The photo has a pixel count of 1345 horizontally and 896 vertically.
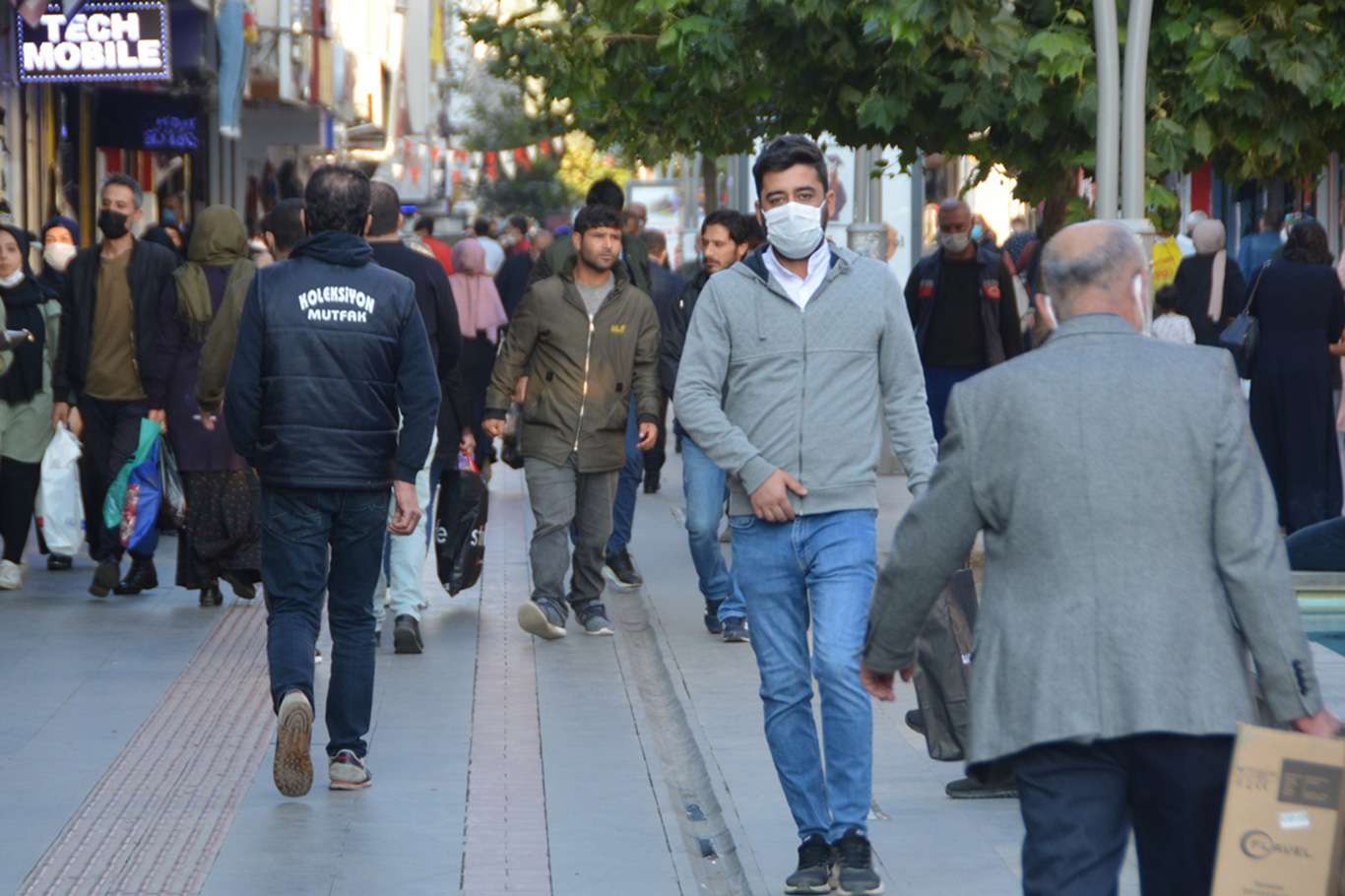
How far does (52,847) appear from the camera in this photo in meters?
6.70

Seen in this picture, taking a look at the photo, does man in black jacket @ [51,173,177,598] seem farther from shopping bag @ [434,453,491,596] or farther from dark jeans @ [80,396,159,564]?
shopping bag @ [434,453,491,596]

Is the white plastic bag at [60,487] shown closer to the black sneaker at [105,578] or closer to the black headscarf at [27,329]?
the black headscarf at [27,329]

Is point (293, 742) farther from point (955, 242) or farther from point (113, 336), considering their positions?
point (955, 242)

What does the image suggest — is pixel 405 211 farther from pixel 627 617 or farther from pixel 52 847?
pixel 52 847

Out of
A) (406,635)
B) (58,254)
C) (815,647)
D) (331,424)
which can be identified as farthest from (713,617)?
(58,254)

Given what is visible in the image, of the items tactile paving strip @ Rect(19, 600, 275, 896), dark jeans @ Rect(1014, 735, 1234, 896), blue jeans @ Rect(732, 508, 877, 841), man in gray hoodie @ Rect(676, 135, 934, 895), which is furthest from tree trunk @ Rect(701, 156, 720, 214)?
dark jeans @ Rect(1014, 735, 1234, 896)

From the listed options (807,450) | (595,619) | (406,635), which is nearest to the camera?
(807,450)

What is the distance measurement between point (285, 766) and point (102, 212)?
5277 millimetres

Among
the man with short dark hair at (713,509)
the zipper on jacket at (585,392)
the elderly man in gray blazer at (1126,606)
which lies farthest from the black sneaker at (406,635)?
the elderly man in gray blazer at (1126,606)

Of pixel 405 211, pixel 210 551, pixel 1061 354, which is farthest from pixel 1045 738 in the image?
pixel 405 211

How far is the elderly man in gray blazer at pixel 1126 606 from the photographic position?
410 cm

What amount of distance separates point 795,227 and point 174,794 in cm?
280

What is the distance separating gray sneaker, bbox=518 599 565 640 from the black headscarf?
3198 millimetres

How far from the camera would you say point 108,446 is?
12.0m
